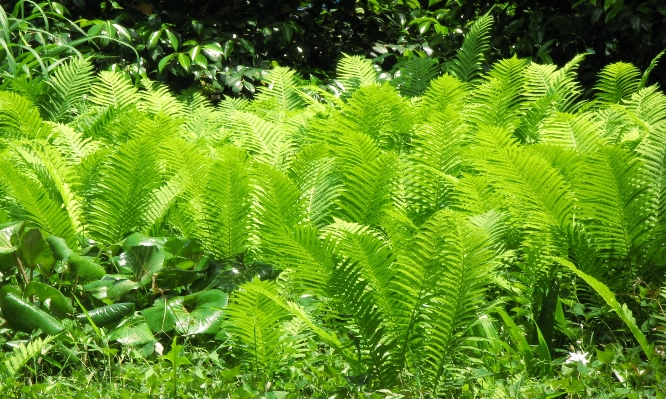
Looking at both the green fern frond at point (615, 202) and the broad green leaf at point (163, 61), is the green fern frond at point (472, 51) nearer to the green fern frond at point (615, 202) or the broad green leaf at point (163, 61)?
the broad green leaf at point (163, 61)

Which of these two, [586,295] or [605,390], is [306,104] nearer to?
[586,295]

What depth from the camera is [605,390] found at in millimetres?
1950

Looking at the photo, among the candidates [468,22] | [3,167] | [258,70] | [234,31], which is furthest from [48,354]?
[468,22]

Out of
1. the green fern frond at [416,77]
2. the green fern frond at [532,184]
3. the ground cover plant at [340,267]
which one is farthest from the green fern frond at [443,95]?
the green fern frond at [532,184]

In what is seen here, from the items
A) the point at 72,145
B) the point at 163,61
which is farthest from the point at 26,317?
the point at 163,61

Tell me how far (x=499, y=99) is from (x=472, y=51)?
1127 mm

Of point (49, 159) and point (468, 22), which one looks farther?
point (468, 22)

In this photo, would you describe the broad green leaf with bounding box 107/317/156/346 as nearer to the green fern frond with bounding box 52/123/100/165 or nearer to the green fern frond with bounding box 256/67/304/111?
the green fern frond with bounding box 52/123/100/165

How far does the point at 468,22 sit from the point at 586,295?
4.12 m

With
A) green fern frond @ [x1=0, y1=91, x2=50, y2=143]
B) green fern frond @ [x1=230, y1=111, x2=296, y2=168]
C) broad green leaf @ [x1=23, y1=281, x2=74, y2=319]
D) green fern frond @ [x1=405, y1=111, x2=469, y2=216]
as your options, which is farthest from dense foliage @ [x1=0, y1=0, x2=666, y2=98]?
broad green leaf @ [x1=23, y1=281, x2=74, y2=319]

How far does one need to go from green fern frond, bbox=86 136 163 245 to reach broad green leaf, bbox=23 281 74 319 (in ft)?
1.93

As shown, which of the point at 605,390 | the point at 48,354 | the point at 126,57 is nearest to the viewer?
the point at 605,390

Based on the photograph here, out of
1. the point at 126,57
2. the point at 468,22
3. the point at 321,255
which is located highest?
the point at 321,255

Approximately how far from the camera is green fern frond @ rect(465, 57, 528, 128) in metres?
3.51
